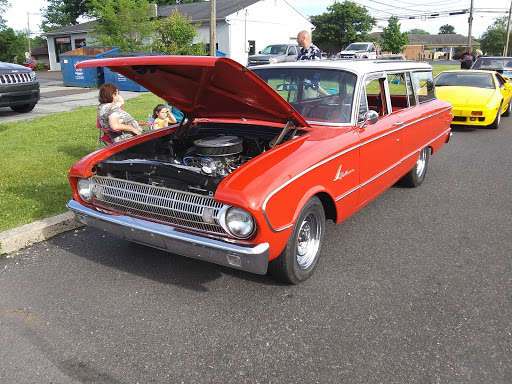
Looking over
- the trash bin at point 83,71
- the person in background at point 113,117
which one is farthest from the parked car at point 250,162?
the trash bin at point 83,71

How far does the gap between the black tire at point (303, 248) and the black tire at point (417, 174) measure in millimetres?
2720

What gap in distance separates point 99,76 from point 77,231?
52.6 ft

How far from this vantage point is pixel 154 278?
3637mm

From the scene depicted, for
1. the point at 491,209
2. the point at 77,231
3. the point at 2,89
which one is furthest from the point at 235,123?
the point at 2,89

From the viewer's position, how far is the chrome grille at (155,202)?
3.08m

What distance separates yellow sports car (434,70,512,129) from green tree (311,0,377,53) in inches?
1842

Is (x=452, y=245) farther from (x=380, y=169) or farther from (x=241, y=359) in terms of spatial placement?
(x=241, y=359)

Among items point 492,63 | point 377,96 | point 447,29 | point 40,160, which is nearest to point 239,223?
point 377,96

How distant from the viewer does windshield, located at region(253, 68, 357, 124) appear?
4.10 m

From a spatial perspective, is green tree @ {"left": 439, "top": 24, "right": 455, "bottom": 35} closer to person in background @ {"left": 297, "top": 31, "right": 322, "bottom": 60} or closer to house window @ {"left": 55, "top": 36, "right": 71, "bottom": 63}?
house window @ {"left": 55, "top": 36, "right": 71, "bottom": 63}

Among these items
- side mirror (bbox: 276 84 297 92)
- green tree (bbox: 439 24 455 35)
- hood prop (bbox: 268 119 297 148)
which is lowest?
hood prop (bbox: 268 119 297 148)

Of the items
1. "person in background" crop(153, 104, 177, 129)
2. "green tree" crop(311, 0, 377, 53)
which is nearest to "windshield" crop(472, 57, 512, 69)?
"person in background" crop(153, 104, 177, 129)

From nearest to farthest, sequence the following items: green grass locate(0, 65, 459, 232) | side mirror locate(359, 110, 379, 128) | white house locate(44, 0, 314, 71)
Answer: side mirror locate(359, 110, 379, 128) < green grass locate(0, 65, 459, 232) < white house locate(44, 0, 314, 71)

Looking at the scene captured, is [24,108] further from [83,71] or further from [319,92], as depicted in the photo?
[319,92]
